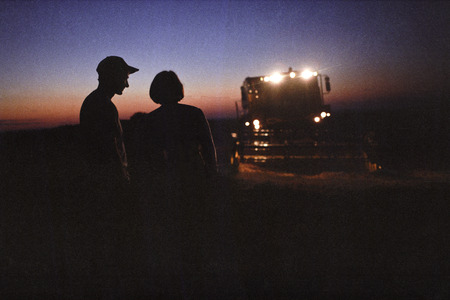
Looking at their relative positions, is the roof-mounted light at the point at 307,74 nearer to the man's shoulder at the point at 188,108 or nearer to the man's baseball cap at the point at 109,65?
the man's baseball cap at the point at 109,65

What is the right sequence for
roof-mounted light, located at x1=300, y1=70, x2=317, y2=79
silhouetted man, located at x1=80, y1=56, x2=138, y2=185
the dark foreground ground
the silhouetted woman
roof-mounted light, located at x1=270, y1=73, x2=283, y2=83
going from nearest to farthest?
the silhouetted woman, silhouetted man, located at x1=80, y1=56, x2=138, y2=185, the dark foreground ground, roof-mounted light, located at x1=300, y1=70, x2=317, y2=79, roof-mounted light, located at x1=270, y1=73, x2=283, y2=83

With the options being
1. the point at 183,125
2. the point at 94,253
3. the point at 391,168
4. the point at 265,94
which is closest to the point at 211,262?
the point at 94,253

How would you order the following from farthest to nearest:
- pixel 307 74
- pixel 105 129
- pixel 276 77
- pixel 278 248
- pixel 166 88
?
pixel 276 77
pixel 307 74
pixel 278 248
pixel 105 129
pixel 166 88

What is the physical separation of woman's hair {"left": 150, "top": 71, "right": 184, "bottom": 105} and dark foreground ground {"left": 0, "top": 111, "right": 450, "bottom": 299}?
32.6 inches

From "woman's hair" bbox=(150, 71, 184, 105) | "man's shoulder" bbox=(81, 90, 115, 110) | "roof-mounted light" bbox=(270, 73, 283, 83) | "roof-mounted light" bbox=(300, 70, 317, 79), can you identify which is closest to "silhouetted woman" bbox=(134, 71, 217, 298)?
"woman's hair" bbox=(150, 71, 184, 105)

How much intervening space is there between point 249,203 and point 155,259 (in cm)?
244

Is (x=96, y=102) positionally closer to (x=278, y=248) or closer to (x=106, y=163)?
(x=106, y=163)

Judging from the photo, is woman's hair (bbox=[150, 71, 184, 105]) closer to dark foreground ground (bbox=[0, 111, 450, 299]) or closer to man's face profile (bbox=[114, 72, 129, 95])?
man's face profile (bbox=[114, 72, 129, 95])

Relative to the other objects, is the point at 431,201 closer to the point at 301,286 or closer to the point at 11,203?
the point at 301,286

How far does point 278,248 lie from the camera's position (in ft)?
10.2

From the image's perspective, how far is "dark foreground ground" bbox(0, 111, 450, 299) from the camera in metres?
2.39

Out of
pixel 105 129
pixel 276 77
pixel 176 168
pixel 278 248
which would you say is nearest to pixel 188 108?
pixel 176 168

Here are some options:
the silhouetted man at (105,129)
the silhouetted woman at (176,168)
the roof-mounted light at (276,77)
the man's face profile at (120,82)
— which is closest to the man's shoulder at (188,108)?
the silhouetted woman at (176,168)

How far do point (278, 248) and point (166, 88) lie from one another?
2.29 meters
